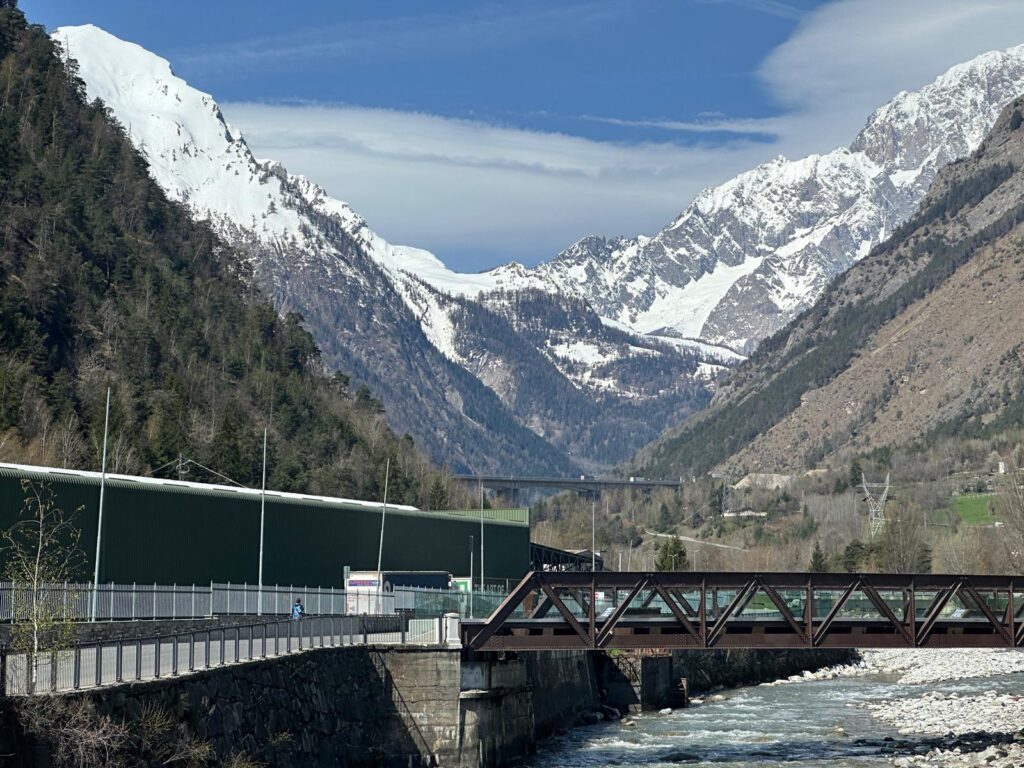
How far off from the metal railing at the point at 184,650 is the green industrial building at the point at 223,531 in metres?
8.48

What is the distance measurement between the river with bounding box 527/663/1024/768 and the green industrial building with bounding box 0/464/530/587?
19234mm

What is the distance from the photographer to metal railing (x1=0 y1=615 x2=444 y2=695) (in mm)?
33719

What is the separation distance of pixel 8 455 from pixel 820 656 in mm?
57379

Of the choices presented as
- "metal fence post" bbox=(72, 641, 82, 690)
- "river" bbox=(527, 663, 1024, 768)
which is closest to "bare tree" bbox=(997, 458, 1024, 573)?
A: "river" bbox=(527, 663, 1024, 768)

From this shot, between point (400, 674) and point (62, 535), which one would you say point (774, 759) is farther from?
point (62, 535)

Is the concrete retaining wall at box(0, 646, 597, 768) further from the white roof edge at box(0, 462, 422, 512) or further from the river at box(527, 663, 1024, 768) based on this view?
the white roof edge at box(0, 462, 422, 512)

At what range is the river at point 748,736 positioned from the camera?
6356 cm

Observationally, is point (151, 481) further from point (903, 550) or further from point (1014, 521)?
point (903, 550)

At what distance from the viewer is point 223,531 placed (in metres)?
83.6

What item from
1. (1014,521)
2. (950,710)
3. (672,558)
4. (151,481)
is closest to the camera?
(151,481)

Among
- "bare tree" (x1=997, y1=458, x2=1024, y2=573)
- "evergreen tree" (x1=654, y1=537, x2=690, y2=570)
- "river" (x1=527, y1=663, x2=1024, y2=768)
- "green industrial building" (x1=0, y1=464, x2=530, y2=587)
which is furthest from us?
"evergreen tree" (x1=654, y1=537, x2=690, y2=570)

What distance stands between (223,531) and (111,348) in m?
67.8

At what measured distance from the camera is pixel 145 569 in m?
76.0

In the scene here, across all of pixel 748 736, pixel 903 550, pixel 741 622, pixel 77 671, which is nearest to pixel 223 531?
pixel 748 736
